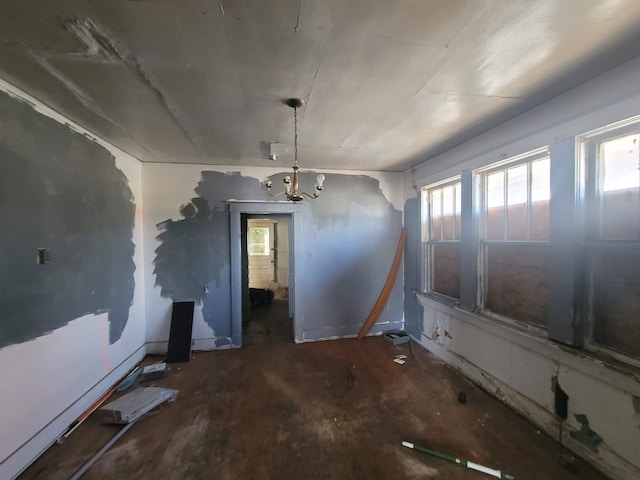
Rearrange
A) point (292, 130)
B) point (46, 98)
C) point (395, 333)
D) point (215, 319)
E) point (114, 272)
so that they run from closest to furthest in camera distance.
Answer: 1. point (46, 98)
2. point (292, 130)
3. point (114, 272)
4. point (215, 319)
5. point (395, 333)

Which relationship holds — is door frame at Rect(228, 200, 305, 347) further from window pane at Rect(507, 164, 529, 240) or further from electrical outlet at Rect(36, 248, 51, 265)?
window pane at Rect(507, 164, 529, 240)

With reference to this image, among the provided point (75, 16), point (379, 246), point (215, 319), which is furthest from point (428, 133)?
point (215, 319)

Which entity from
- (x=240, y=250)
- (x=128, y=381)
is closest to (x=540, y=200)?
(x=240, y=250)

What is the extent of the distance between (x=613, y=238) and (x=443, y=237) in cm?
170

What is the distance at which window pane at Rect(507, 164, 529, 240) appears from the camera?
227 cm

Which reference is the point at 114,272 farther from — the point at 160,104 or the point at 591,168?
the point at 591,168

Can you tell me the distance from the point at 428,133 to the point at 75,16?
2.59m

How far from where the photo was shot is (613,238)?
1.68 metres

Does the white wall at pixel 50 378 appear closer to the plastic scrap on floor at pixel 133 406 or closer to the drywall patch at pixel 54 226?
the drywall patch at pixel 54 226

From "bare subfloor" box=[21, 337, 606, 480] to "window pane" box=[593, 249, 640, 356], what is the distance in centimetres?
87

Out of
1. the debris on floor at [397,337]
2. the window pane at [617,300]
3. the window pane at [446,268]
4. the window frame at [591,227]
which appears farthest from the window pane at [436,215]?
the window pane at [617,300]

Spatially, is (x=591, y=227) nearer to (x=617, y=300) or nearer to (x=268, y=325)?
(x=617, y=300)

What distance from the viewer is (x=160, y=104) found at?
1932 mm

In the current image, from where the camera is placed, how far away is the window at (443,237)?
10.3ft
